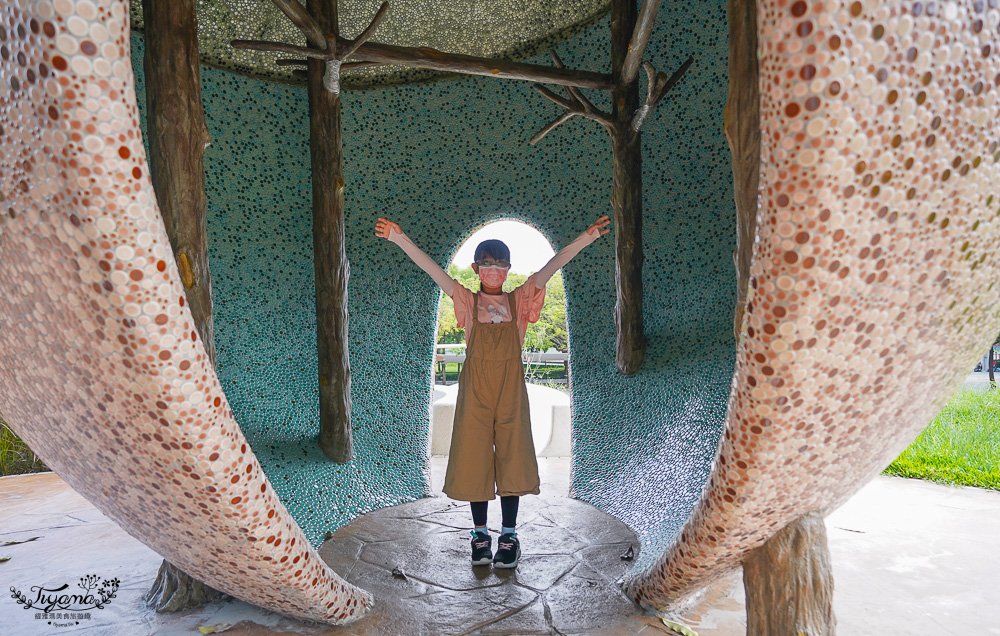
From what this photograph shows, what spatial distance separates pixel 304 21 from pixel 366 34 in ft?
1.26

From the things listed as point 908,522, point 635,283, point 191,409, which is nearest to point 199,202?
point 191,409

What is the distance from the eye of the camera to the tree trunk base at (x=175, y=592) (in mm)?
2693

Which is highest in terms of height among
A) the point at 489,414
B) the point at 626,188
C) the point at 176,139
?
the point at 626,188

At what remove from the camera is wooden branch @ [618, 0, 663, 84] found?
3658mm

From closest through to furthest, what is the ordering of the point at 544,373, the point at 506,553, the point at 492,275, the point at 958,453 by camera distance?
the point at 492,275 < the point at 506,553 < the point at 958,453 < the point at 544,373

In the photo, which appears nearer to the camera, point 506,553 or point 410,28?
point 506,553

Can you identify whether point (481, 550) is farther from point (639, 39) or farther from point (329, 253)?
point (639, 39)

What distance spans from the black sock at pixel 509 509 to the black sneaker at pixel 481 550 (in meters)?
0.14

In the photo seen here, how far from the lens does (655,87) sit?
388 centimetres

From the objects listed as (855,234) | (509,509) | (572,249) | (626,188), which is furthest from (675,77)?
(855,234)

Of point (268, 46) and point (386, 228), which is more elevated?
point (268, 46)

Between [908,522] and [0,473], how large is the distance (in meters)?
7.53

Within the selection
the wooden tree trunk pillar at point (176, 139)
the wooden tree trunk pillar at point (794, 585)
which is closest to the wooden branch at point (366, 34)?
the wooden tree trunk pillar at point (176, 139)

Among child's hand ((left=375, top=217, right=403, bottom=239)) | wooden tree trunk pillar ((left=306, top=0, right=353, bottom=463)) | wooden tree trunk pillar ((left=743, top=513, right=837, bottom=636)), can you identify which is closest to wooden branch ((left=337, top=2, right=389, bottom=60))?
wooden tree trunk pillar ((left=306, top=0, right=353, bottom=463))
